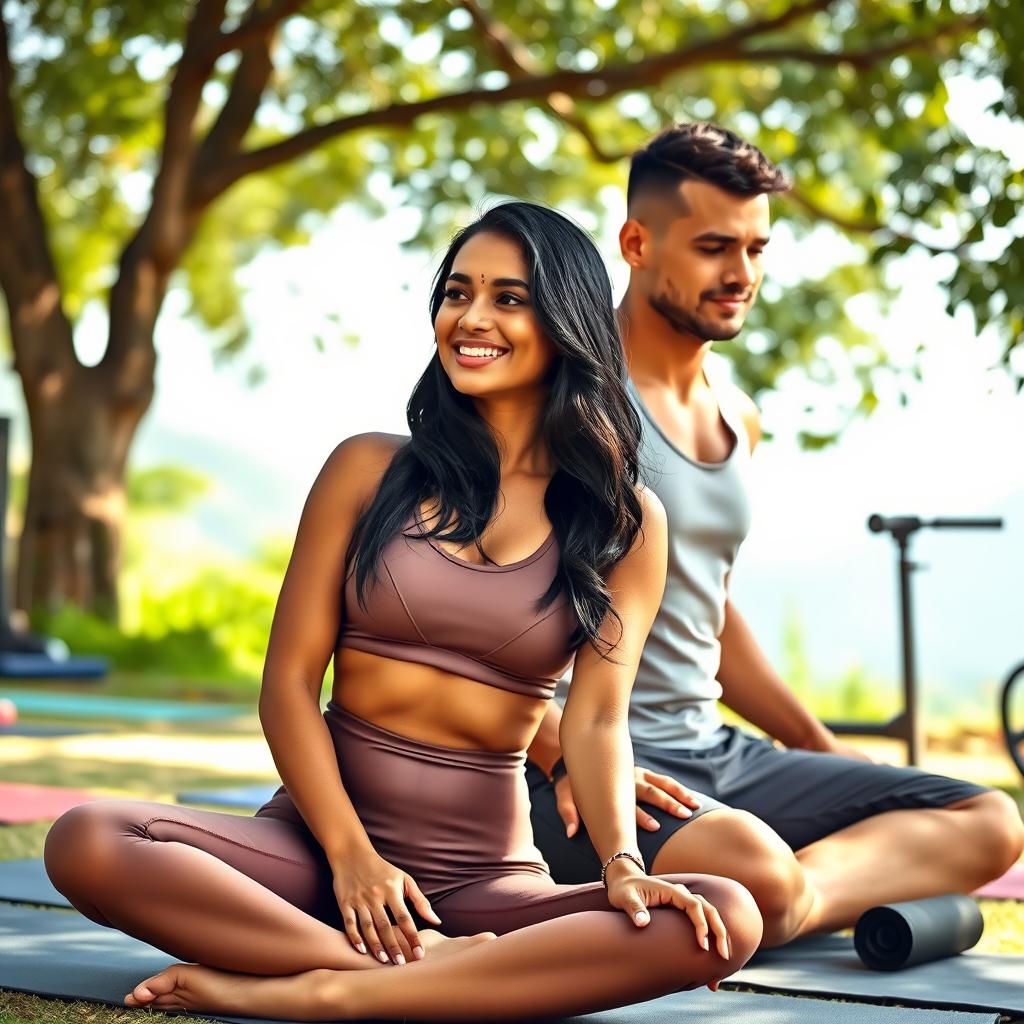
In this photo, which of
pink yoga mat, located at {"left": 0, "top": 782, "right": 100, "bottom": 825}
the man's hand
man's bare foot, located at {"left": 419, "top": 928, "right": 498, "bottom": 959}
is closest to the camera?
man's bare foot, located at {"left": 419, "top": 928, "right": 498, "bottom": 959}

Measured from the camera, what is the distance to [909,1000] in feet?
9.08

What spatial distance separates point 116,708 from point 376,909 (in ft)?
20.0

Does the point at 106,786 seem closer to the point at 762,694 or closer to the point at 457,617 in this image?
the point at 762,694

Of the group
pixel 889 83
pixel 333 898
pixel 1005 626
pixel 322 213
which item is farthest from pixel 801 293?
pixel 1005 626

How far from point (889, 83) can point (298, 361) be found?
12.1 m

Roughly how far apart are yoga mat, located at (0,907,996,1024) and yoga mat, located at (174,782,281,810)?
1757mm

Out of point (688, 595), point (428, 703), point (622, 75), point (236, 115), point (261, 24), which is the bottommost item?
point (428, 703)

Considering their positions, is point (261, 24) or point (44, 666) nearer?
point (44, 666)

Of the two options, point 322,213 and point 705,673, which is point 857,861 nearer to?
point 705,673

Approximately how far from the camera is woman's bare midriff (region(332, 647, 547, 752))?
2629mm

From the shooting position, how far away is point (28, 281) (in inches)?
462

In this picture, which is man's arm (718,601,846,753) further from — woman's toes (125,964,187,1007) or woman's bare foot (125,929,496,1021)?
woman's toes (125,964,187,1007)

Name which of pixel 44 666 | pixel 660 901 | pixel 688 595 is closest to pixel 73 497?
pixel 44 666

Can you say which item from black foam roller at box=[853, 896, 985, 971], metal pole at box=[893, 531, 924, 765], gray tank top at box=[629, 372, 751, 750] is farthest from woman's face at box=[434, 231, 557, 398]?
metal pole at box=[893, 531, 924, 765]
